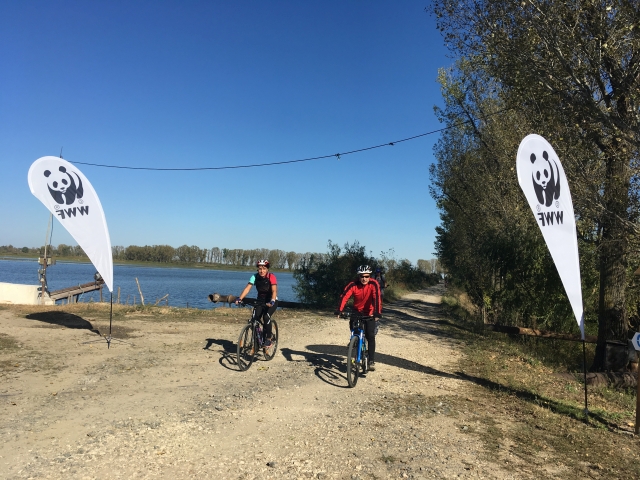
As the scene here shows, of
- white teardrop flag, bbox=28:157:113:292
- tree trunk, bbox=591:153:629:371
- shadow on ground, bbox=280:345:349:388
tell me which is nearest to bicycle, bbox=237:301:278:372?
shadow on ground, bbox=280:345:349:388

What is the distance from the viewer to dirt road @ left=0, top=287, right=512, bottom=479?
413 centimetres

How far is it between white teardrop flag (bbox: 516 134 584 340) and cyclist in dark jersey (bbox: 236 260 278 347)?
14.9 feet

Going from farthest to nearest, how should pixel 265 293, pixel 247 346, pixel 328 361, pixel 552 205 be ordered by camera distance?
pixel 328 361
pixel 265 293
pixel 247 346
pixel 552 205

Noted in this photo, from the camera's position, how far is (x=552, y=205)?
20.2 feet

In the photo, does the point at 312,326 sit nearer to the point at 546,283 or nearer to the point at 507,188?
the point at 546,283

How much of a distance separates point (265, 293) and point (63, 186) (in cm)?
478

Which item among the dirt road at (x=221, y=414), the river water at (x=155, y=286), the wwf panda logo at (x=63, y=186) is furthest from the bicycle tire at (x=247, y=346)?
the river water at (x=155, y=286)

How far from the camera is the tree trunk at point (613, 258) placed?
8891 millimetres

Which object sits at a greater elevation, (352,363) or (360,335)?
(360,335)

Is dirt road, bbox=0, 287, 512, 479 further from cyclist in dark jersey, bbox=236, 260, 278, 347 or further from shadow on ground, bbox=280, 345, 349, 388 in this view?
cyclist in dark jersey, bbox=236, 260, 278, 347

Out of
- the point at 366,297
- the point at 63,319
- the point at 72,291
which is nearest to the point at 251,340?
the point at 366,297

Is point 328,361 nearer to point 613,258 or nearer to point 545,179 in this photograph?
point 545,179

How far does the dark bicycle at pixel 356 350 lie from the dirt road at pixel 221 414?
18 cm

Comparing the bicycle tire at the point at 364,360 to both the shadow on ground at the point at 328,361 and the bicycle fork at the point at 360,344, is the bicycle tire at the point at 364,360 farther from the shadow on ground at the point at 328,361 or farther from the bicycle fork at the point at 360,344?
the shadow on ground at the point at 328,361
